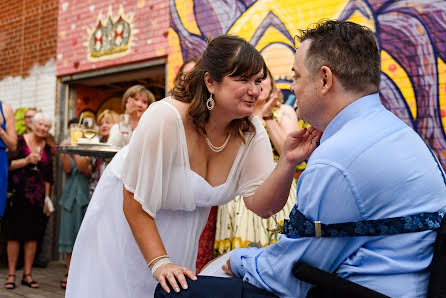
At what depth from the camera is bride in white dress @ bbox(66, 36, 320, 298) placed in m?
2.10

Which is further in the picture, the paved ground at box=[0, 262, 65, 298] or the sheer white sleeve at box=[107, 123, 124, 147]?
the paved ground at box=[0, 262, 65, 298]

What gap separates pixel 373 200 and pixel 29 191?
551 cm

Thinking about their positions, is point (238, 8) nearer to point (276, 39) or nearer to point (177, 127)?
point (276, 39)

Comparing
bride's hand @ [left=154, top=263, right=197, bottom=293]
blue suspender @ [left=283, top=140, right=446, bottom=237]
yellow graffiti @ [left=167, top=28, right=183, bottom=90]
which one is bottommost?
bride's hand @ [left=154, top=263, right=197, bottom=293]

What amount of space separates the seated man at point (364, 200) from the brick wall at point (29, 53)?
7.45 metres

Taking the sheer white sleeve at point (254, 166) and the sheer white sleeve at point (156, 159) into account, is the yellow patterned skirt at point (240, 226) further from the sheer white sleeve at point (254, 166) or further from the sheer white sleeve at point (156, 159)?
the sheer white sleeve at point (156, 159)

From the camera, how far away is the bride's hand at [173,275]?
1.67m

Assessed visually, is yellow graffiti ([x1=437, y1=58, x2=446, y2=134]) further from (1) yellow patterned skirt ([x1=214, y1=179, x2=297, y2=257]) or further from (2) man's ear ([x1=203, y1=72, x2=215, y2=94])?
(2) man's ear ([x1=203, y1=72, x2=215, y2=94])

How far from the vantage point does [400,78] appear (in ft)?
15.8

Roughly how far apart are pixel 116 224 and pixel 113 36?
219 inches

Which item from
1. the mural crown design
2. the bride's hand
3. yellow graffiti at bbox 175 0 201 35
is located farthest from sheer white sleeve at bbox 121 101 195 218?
the mural crown design

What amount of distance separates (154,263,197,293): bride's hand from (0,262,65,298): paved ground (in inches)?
153

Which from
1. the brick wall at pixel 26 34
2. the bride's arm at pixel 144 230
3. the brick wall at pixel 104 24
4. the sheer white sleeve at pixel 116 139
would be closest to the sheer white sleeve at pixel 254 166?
the bride's arm at pixel 144 230

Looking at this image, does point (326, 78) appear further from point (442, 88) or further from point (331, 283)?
point (442, 88)
